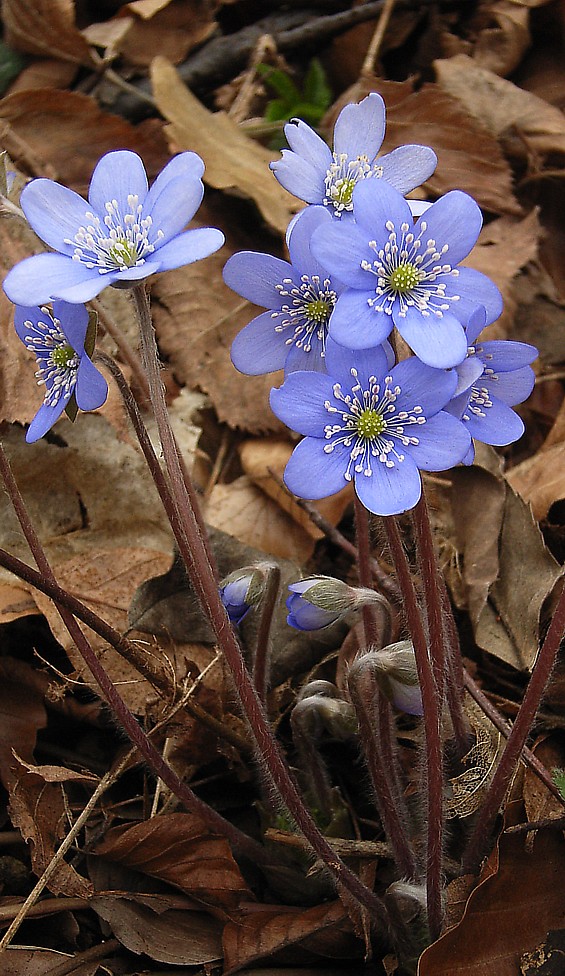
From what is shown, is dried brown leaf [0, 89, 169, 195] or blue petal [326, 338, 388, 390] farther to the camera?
dried brown leaf [0, 89, 169, 195]

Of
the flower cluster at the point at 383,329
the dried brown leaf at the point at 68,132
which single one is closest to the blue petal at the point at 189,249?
the flower cluster at the point at 383,329

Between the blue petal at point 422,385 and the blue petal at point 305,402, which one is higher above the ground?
the blue petal at point 422,385

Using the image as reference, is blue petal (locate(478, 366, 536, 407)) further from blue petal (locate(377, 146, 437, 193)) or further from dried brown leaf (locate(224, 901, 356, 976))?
dried brown leaf (locate(224, 901, 356, 976))

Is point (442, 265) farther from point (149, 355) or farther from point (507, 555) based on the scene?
point (507, 555)

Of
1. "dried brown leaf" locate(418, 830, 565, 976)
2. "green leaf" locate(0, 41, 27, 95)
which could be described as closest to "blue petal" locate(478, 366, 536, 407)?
"dried brown leaf" locate(418, 830, 565, 976)

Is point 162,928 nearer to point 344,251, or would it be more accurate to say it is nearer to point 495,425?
point 495,425

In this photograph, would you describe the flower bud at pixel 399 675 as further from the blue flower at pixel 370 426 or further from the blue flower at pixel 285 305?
the blue flower at pixel 285 305
